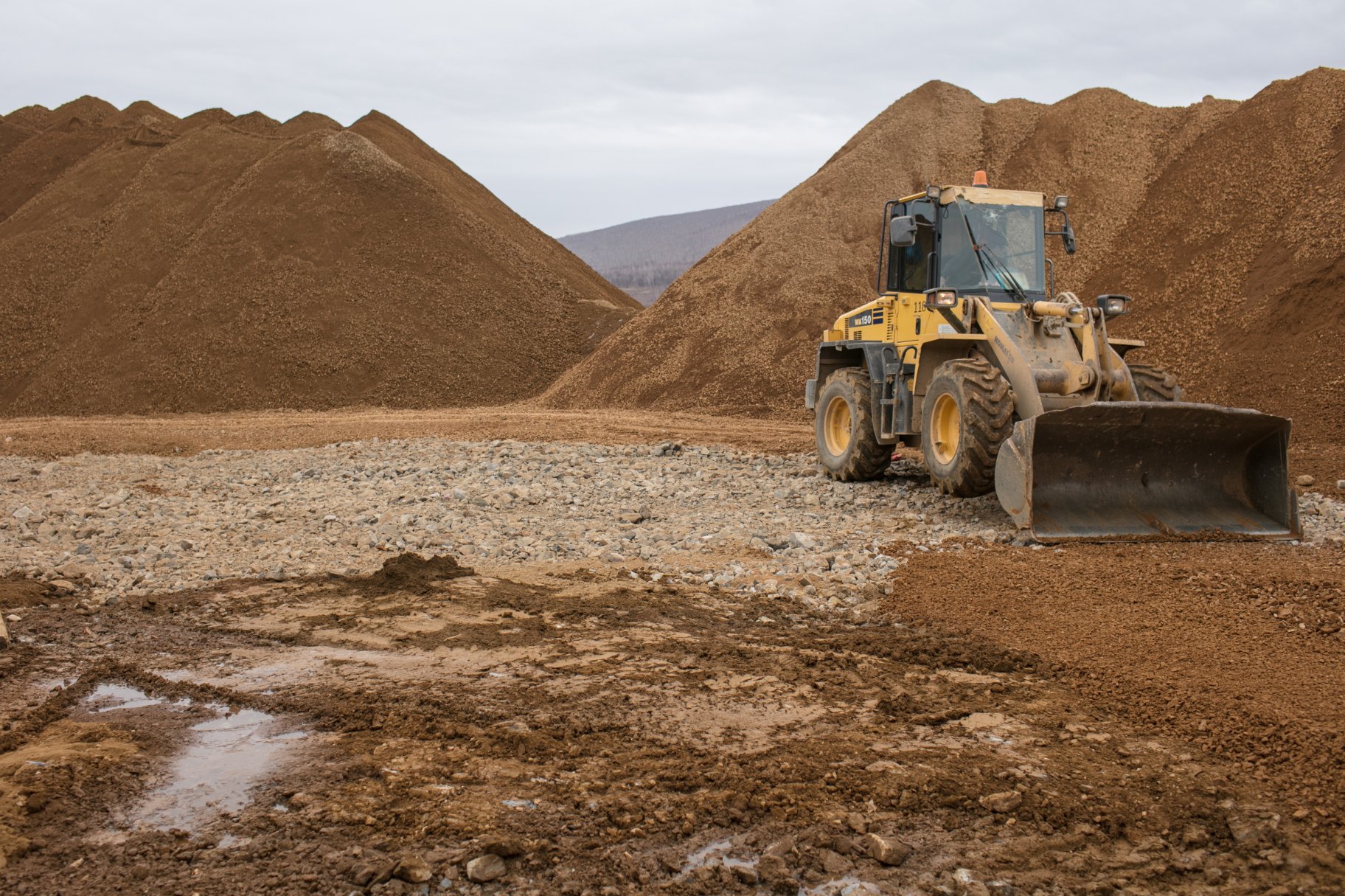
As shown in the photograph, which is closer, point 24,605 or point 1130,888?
point 1130,888

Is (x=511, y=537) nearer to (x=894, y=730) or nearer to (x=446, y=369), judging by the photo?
(x=894, y=730)

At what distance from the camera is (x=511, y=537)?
28.0 ft

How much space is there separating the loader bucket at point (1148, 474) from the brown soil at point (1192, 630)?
1.17ft

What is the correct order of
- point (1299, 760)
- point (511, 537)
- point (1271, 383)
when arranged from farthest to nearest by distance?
1. point (1271, 383)
2. point (511, 537)
3. point (1299, 760)

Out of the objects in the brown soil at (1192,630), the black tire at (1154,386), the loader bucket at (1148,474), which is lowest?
the brown soil at (1192,630)

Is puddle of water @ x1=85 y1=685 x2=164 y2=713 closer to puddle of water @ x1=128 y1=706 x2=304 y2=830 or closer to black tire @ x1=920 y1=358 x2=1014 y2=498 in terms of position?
puddle of water @ x1=128 y1=706 x2=304 y2=830

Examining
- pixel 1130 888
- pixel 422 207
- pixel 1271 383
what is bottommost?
pixel 1130 888

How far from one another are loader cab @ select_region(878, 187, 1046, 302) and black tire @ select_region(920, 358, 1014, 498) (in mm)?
1132

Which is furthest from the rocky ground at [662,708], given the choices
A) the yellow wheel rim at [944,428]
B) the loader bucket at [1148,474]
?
the yellow wheel rim at [944,428]

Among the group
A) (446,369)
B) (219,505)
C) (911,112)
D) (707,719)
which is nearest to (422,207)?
(446,369)

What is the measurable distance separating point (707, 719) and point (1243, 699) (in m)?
2.20

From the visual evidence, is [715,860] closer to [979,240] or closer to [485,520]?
[485,520]

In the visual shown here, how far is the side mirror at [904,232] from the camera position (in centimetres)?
963

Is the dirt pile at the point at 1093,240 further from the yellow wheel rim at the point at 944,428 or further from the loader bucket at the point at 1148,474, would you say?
the yellow wheel rim at the point at 944,428
